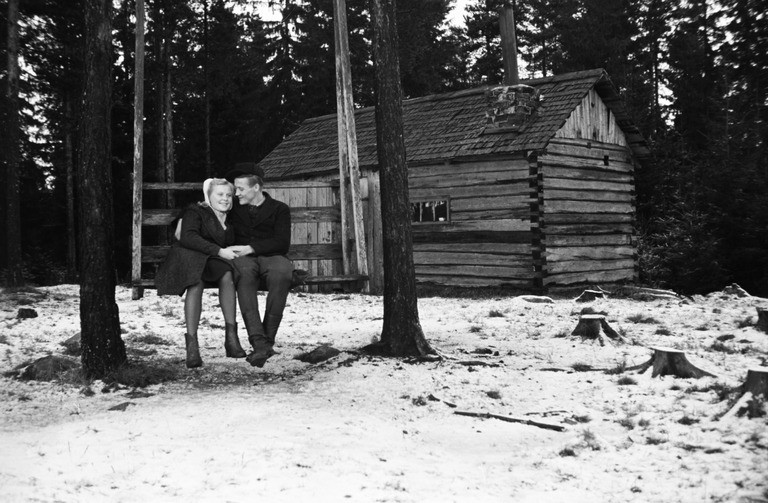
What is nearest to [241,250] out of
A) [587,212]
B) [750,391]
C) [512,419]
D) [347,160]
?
[512,419]

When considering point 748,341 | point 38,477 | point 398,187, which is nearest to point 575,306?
point 748,341

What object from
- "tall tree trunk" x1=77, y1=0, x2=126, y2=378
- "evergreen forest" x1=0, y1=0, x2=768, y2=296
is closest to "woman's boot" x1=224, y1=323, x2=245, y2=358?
"tall tree trunk" x1=77, y1=0, x2=126, y2=378

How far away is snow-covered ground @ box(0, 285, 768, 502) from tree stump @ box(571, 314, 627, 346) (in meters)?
0.16

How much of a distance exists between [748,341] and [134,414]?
660 cm

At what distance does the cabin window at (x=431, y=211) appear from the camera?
17.6 metres

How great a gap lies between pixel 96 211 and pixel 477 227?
11454 millimetres

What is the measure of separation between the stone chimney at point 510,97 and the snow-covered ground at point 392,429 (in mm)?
9068

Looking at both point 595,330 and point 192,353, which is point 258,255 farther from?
point 595,330

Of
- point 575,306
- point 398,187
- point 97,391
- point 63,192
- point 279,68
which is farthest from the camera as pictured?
point 279,68

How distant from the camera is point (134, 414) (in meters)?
5.45

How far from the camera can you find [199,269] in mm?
6730

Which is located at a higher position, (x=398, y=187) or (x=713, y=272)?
(x=398, y=187)

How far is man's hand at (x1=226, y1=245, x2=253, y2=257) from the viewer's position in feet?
22.8

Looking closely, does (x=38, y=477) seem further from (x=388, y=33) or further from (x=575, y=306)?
(x=575, y=306)
